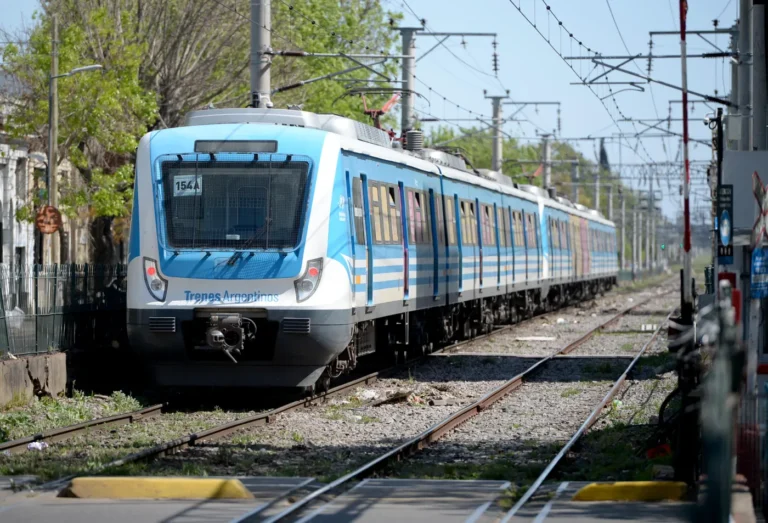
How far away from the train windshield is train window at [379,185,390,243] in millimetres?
2929

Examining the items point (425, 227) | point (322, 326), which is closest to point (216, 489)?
point (322, 326)

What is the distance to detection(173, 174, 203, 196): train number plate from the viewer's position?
15836 millimetres

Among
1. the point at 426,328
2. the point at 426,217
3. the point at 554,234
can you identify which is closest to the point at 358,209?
the point at 426,217

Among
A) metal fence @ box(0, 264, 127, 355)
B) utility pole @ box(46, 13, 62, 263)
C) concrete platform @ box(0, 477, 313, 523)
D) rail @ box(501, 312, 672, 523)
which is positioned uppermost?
utility pole @ box(46, 13, 62, 263)

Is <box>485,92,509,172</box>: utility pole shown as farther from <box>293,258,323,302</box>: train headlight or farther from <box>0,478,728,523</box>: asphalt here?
<box>0,478,728,523</box>: asphalt

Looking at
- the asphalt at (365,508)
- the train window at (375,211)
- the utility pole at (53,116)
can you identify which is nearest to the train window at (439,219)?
the train window at (375,211)

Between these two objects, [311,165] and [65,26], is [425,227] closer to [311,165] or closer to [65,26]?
[311,165]

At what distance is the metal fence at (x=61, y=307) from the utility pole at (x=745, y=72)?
995 cm

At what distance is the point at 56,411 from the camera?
15258mm

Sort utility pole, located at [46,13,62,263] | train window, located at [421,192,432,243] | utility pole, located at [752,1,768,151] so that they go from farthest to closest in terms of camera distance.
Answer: utility pole, located at [46,13,62,263], train window, located at [421,192,432,243], utility pole, located at [752,1,768,151]

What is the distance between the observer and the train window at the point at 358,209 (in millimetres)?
16917

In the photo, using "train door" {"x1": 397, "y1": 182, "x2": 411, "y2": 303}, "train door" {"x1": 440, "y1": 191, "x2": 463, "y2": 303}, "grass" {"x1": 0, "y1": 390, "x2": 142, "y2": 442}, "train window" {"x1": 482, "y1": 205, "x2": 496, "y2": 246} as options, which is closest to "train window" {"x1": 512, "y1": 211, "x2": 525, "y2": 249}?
"train window" {"x1": 482, "y1": 205, "x2": 496, "y2": 246}

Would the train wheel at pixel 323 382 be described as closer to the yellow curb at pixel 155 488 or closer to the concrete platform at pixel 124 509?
the concrete platform at pixel 124 509

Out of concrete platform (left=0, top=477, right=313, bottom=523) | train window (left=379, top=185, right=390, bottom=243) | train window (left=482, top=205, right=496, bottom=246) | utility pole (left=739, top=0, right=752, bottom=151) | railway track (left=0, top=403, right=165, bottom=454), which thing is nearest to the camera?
concrete platform (left=0, top=477, right=313, bottom=523)
